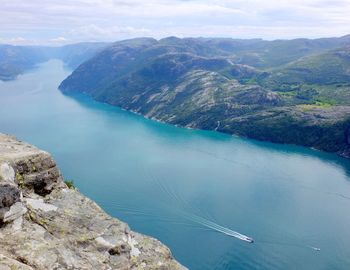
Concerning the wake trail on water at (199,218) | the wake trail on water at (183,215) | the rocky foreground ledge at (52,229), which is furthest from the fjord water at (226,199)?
the rocky foreground ledge at (52,229)

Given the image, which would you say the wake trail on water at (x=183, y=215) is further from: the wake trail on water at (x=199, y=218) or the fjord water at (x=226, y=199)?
the fjord water at (x=226, y=199)

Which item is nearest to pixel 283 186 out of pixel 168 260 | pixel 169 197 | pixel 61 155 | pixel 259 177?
pixel 259 177

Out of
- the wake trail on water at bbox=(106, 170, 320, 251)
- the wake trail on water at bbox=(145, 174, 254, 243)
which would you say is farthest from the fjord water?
the wake trail on water at bbox=(145, 174, 254, 243)

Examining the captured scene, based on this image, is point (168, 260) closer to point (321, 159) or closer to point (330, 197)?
point (330, 197)

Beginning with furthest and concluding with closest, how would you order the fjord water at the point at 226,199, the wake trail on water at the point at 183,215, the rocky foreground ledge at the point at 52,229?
the wake trail on water at the point at 183,215 < the fjord water at the point at 226,199 < the rocky foreground ledge at the point at 52,229

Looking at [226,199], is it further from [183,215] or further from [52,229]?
[52,229]

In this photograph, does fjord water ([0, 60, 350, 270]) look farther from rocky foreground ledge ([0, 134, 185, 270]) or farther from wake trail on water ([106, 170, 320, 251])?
rocky foreground ledge ([0, 134, 185, 270])

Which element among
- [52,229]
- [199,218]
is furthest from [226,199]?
[52,229]
